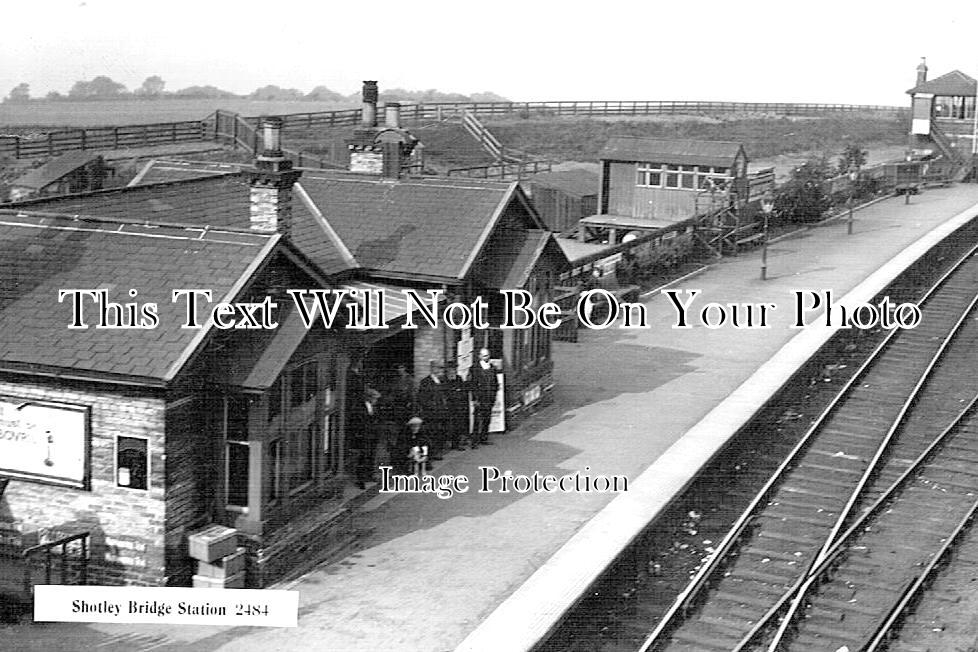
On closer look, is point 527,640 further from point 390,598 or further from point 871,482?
point 871,482

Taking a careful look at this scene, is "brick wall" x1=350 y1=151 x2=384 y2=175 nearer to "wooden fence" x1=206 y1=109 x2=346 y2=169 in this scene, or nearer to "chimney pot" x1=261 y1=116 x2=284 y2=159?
"chimney pot" x1=261 y1=116 x2=284 y2=159

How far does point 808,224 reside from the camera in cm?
4209

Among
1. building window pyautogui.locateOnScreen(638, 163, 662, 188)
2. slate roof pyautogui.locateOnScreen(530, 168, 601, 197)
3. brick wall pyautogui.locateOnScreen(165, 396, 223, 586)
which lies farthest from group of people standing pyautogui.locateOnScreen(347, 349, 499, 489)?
slate roof pyautogui.locateOnScreen(530, 168, 601, 197)

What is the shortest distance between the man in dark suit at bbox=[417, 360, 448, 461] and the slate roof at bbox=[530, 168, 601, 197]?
27.0m

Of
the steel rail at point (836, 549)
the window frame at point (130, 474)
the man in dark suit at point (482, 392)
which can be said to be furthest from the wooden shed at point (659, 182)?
the window frame at point (130, 474)

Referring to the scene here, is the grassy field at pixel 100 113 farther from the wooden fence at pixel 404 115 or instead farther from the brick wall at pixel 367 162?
the brick wall at pixel 367 162

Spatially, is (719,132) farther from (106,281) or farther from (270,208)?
(106,281)

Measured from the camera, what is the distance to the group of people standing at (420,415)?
17.1 m

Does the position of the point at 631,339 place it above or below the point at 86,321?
below

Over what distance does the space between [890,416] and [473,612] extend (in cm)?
1059

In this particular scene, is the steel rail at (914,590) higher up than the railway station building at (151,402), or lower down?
lower down

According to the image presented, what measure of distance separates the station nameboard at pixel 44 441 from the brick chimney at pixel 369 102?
1129 centimetres

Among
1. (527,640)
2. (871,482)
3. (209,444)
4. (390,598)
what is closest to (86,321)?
(209,444)
